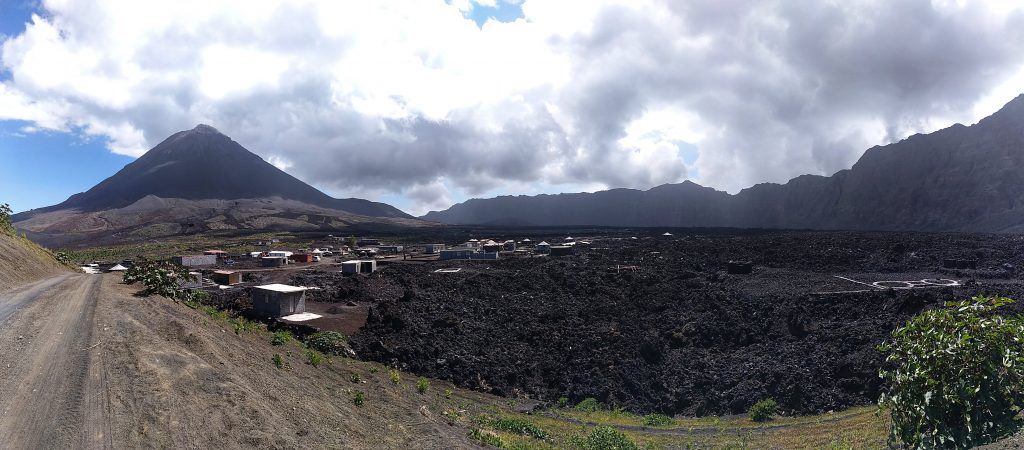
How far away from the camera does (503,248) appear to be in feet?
268

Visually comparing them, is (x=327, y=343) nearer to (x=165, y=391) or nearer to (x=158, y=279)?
(x=158, y=279)

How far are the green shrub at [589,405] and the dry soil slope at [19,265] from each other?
19945 mm

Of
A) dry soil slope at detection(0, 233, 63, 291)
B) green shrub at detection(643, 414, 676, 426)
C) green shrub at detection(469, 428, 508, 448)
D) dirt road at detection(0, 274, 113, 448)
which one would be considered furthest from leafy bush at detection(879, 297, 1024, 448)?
dry soil slope at detection(0, 233, 63, 291)

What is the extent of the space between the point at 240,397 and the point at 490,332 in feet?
61.3

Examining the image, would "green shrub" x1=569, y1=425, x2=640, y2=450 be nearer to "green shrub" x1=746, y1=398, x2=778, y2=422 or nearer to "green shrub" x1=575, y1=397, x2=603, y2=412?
"green shrub" x1=575, y1=397, x2=603, y2=412

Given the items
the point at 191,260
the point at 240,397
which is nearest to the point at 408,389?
the point at 240,397

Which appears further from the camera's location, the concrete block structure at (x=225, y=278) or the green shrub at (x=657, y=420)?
the concrete block structure at (x=225, y=278)

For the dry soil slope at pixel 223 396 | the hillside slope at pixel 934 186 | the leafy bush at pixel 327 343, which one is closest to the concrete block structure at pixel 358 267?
the leafy bush at pixel 327 343

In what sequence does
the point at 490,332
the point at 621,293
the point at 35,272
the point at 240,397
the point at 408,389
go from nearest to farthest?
the point at 240,397
the point at 408,389
the point at 35,272
the point at 490,332
the point at 621,293

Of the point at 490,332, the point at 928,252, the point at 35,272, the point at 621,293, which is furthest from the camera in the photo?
the point at 928,252

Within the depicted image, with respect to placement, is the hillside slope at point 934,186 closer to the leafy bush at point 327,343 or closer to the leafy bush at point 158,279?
the leafy bush at point 327,343

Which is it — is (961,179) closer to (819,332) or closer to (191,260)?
(819,332)

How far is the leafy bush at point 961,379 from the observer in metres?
6.14

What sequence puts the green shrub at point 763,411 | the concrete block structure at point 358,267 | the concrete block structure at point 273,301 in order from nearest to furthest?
1. the green shrub at point 763,411
2. the concrete block structure at point 273,301
3. the concrete block structure at point 358,267
